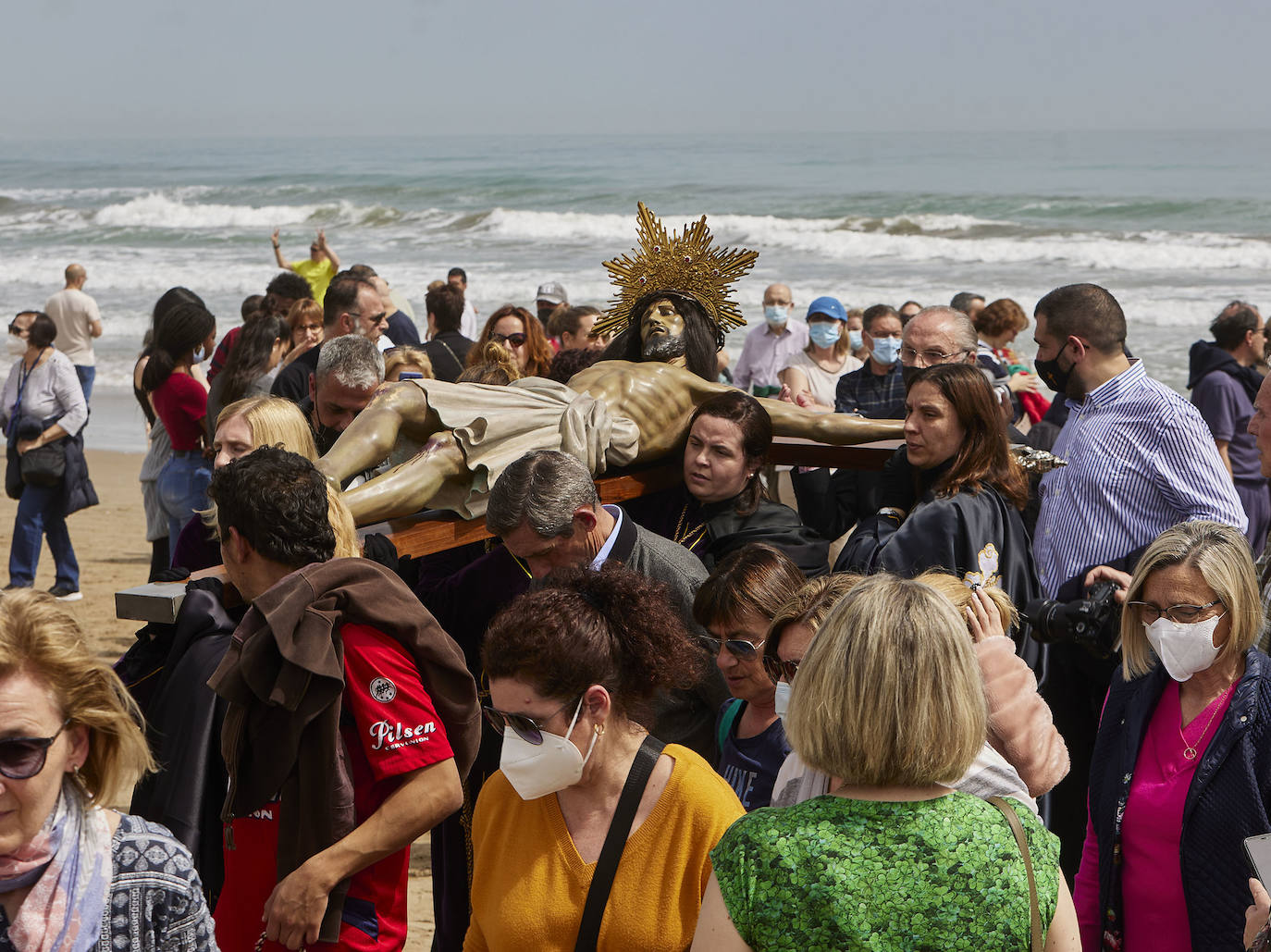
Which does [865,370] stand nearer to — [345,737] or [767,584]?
[767,584]

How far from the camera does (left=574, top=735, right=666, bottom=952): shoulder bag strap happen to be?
97.5 inches

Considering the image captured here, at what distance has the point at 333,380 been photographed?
5117 millimetres

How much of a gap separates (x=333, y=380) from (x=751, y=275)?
68.8ft

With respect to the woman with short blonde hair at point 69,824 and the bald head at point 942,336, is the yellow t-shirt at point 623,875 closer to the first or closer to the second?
the woman with short blonde hair at point 69,824

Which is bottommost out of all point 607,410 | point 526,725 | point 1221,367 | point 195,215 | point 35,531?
point 35,531

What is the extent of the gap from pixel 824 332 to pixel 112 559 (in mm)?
5490

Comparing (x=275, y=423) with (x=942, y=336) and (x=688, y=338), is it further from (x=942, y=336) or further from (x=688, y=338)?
(x=942, y=336)

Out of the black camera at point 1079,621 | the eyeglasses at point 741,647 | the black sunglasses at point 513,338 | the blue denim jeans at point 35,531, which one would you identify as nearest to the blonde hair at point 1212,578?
the black camera at point 1079,621

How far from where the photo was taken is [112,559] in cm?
1024

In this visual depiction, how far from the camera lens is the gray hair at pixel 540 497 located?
144 inches

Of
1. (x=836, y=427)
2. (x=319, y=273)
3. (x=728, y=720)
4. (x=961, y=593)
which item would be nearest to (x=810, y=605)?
(x=961, y=593)

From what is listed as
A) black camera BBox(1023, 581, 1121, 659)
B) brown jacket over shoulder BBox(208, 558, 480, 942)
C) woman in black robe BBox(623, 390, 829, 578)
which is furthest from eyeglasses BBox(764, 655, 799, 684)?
woman in black robe BBox(623, 390, 829, 578)

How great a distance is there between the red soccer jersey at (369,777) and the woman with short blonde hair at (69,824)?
66cm

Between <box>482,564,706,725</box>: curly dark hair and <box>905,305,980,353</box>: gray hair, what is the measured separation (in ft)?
9.37
